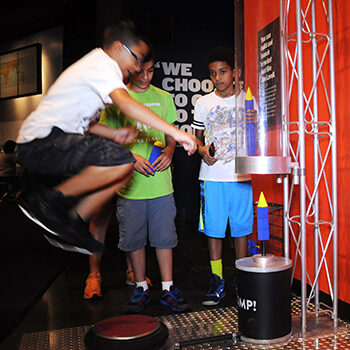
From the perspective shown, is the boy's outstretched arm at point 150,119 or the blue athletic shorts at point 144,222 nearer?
the boy's outstretched arm at point 150,119

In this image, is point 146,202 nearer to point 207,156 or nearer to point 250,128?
point 207,156

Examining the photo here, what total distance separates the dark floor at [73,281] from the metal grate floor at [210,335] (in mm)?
139

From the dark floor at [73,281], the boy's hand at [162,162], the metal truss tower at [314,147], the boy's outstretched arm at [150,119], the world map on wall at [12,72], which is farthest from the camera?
the world map on wall at [12,72]

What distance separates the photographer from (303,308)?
214cm

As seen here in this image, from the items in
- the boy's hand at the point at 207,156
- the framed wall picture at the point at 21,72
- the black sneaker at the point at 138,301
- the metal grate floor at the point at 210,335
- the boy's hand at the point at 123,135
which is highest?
the framed wall picture at the point at 21,72

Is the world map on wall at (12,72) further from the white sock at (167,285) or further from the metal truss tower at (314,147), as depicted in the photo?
the white sock at (167,285)

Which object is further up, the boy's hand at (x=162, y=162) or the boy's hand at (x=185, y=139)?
the boy's hand at (x=185, y=139)

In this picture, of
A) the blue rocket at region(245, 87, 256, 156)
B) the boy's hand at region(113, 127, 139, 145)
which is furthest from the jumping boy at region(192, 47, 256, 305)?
the boy's hand at region(113, 127, 139, 145)

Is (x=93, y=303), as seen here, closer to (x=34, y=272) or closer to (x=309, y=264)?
(x=34, y=272)

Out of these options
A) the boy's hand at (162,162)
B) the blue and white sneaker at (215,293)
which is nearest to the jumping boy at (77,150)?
the boy's hand at (162,162)

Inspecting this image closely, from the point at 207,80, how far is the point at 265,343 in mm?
4712

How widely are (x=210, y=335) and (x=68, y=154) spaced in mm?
1163

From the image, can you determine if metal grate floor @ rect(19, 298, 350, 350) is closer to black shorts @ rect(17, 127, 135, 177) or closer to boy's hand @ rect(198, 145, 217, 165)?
black shorts @ rect(17, 127, 135, 177)

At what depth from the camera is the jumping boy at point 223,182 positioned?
280cm
